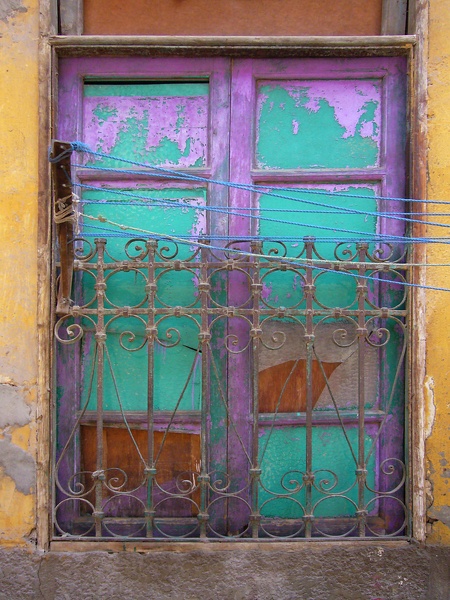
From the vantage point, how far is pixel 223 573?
8.80ft

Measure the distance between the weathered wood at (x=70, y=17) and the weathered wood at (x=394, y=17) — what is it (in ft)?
4.69

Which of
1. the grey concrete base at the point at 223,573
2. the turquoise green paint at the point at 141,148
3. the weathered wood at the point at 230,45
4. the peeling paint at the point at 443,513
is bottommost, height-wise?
the grey concrete base at the point at 223,573

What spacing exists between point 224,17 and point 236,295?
4.32 feet

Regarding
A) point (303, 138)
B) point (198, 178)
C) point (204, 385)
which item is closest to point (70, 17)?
point (198, 178)

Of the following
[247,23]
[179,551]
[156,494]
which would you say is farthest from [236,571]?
[247,23]

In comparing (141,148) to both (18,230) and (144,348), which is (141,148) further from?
(144,348)

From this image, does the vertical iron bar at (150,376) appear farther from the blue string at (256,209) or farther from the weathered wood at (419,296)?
the weathered wood at (419,296)

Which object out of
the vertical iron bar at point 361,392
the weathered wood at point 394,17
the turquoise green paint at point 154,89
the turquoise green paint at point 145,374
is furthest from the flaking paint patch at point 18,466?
the weathered wood at point 394,17

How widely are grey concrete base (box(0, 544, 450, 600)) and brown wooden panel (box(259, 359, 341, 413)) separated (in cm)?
62

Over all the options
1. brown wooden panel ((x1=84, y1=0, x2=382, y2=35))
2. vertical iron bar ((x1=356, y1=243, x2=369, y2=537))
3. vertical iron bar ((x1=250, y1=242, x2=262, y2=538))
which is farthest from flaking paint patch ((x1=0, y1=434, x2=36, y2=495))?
brown wooden panel ((x1=84, y1=0, x2=382, y2=35))

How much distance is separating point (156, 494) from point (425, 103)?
219 cm

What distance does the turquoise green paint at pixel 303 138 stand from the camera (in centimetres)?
288

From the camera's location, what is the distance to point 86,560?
2678mm

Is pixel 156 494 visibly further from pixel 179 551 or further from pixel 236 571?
pixel 236 571
